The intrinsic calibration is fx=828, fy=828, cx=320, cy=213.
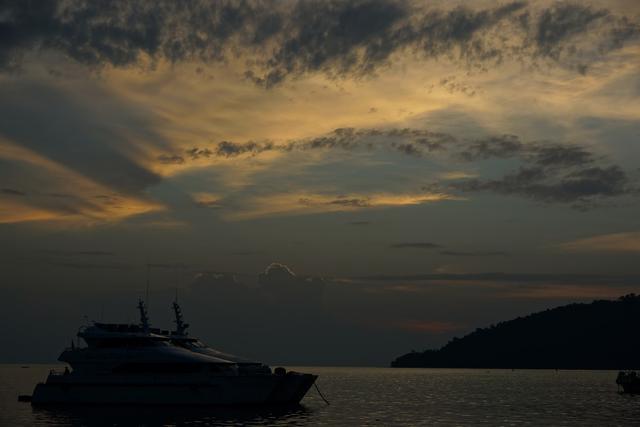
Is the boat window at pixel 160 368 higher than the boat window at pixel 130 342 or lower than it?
lower

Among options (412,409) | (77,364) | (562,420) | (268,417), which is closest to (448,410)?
(412,409)

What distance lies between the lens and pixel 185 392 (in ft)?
220

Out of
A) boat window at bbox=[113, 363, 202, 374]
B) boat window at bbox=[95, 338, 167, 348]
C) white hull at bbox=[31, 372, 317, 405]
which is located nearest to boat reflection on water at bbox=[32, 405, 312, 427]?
white hull at bbox=[31, 372, 317, 405]

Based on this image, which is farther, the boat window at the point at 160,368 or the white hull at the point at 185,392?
the boat window at the point at 160,368

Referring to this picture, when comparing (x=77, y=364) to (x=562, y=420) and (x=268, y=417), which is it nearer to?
(x=268, y=417)

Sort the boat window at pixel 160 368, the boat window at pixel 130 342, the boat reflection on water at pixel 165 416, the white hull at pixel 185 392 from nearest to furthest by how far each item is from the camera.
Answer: the boat reflection on water at pixel 165 416 < the white hull at pixel 185 392 < the boat window at pixel 160 368 < the boat window at pixel 130 342

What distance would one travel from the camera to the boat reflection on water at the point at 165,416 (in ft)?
205

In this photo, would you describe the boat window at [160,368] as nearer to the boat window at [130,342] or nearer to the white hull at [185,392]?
the white hull at [185,392]

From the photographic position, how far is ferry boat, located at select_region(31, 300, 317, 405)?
67.1 metres

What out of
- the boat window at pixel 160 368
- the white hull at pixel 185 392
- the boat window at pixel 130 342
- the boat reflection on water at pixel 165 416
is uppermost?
the boat window at pixel 130 342

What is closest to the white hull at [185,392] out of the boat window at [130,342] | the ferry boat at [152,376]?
the ferry boat at [152,376]

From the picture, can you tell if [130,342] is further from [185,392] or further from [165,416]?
[165,416]

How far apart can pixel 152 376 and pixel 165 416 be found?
360 centimetres

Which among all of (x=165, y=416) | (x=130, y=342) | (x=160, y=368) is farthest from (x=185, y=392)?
(x=130, y=342)
